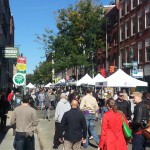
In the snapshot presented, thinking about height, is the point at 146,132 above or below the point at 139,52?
below

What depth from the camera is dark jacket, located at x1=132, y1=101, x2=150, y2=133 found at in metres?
9.10

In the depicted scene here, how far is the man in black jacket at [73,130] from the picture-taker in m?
8.94

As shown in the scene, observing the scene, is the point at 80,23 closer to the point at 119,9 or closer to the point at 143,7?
the point at 119,9

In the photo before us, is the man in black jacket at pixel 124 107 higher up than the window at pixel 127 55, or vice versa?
the window at pixel 127 55

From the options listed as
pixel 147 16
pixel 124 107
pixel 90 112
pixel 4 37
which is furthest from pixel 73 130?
pixel 4 37

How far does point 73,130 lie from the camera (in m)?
8.95

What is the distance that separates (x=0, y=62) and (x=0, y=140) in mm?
28725

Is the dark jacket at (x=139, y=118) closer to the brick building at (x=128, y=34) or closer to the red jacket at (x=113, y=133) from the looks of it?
the red jacket at (x=113, y=133)

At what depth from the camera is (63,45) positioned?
147 feet

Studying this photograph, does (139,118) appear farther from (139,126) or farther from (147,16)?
(147,16)

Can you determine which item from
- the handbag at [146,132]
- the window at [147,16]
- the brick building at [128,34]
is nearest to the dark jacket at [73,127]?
the handbag at [146,132]

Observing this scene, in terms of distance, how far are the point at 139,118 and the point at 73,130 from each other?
1.47 meters

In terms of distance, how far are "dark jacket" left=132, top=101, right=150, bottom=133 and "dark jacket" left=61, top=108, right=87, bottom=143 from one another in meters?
1.08

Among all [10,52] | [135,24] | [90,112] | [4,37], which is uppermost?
[4,37]
